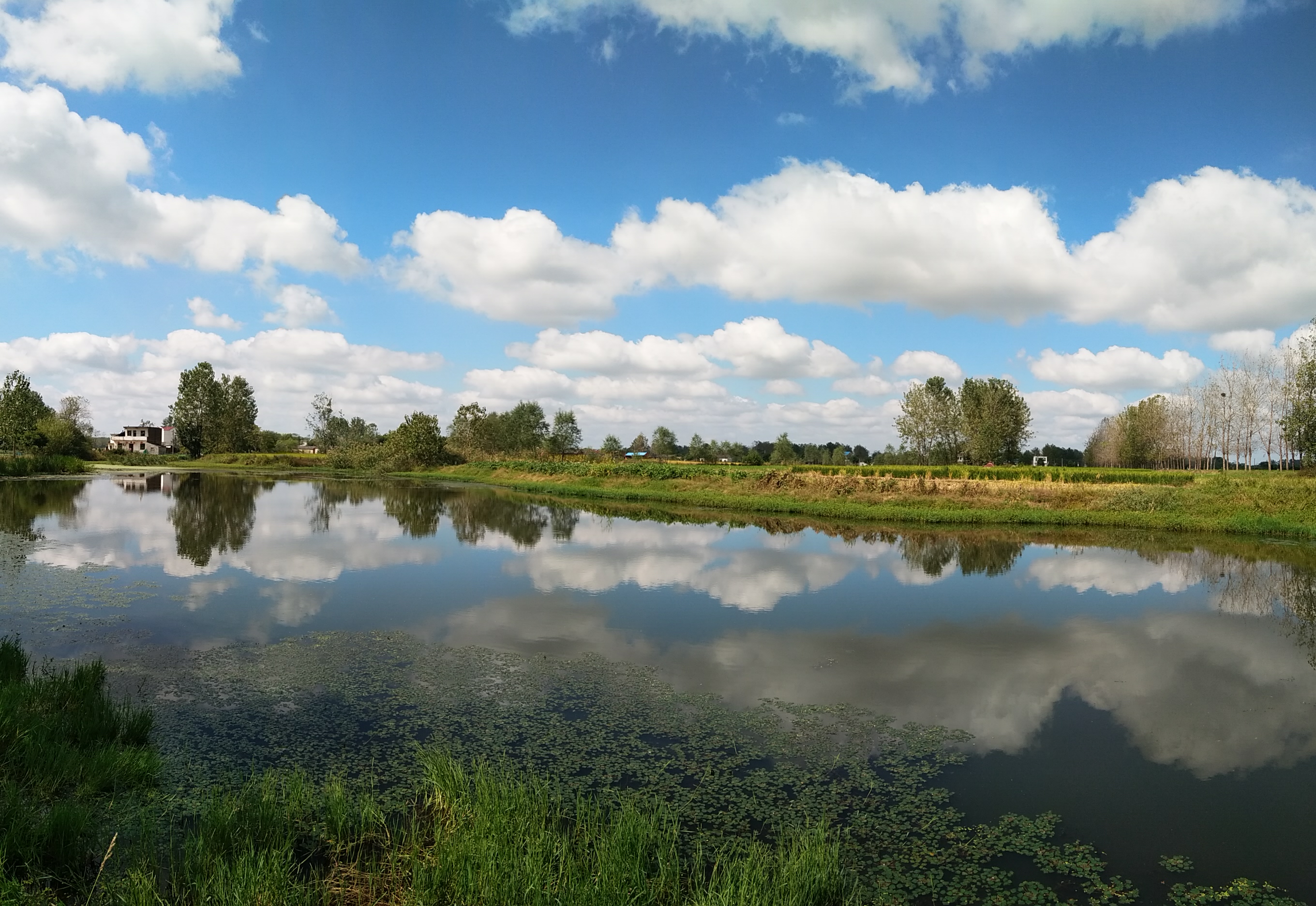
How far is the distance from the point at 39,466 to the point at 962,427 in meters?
85.9

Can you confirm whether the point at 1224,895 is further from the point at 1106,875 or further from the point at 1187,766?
the point at 1187,766

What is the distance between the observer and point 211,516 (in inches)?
1259

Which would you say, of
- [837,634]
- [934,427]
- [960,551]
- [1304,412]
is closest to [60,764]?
[837,634]

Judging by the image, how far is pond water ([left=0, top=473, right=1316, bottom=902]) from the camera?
805 cm

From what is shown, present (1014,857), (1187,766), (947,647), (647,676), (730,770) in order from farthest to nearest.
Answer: (947,647), (647,676), (1187,766), (730,770), (1014,857)

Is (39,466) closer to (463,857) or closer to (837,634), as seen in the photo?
(837,634)

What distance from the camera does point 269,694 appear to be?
992 centimetres

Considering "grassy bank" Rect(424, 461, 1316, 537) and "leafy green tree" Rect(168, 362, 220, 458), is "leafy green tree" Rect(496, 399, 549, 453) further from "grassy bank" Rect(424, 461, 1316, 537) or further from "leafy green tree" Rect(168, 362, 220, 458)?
"grassy bank" Rect(424, 461, 1316, 537)

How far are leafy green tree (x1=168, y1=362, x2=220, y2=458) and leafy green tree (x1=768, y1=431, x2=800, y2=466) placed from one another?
74.7 metres

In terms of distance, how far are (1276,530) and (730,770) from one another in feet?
116

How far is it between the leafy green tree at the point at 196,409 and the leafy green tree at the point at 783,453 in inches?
2943

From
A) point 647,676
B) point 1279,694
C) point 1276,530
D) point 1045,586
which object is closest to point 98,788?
point 647,676

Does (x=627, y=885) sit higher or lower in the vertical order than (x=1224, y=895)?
higher

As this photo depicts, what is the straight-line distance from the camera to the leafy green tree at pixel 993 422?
7938cm
